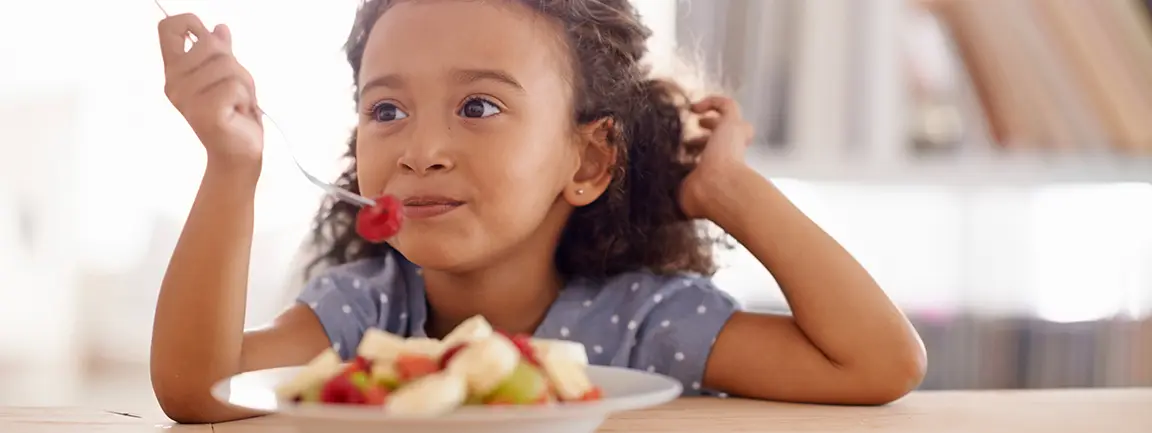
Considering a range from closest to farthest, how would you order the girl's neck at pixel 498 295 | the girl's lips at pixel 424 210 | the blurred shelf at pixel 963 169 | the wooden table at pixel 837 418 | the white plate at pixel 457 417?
the white plate at pixel 457 417 → the wooden table at pixel 837 418 → the girl's lips at pixel 424 210 → the girl's neck at pixel 498 295 → the blurred shelf at pixel 963 169

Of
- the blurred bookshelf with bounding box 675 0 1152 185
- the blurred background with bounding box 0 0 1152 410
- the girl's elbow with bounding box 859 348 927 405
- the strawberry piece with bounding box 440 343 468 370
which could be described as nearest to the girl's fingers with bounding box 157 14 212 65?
the strawberry piece with bounding box 440 343 468 370

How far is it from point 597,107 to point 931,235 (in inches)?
39.6

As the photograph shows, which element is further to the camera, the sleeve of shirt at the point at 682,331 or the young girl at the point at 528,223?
the sleeve of shirt at the point at 682,331

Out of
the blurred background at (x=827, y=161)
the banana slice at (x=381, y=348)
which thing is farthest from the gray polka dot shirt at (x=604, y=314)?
the blurred background at (x=827, y=161)

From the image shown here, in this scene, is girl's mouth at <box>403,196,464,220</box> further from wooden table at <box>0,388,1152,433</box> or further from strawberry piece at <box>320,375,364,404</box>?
strawberry piece at <box>320,375,364,404</box>

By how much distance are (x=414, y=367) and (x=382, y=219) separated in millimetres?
251

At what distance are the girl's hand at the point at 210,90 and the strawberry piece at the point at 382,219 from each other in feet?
0.31

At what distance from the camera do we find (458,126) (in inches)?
36.4

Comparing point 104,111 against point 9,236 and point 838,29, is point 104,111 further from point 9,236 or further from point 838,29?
point 838,29

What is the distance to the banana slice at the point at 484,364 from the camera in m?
0.57

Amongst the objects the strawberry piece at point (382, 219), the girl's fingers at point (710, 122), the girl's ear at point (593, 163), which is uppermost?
the girl's fingers at point (710, 122)

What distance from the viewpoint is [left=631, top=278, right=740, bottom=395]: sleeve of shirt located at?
3.31 ft

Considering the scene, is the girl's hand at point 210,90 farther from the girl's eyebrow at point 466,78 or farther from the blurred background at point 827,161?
the blurred background at point 827,161

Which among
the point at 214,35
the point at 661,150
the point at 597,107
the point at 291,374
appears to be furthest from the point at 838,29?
the point at 291,374
